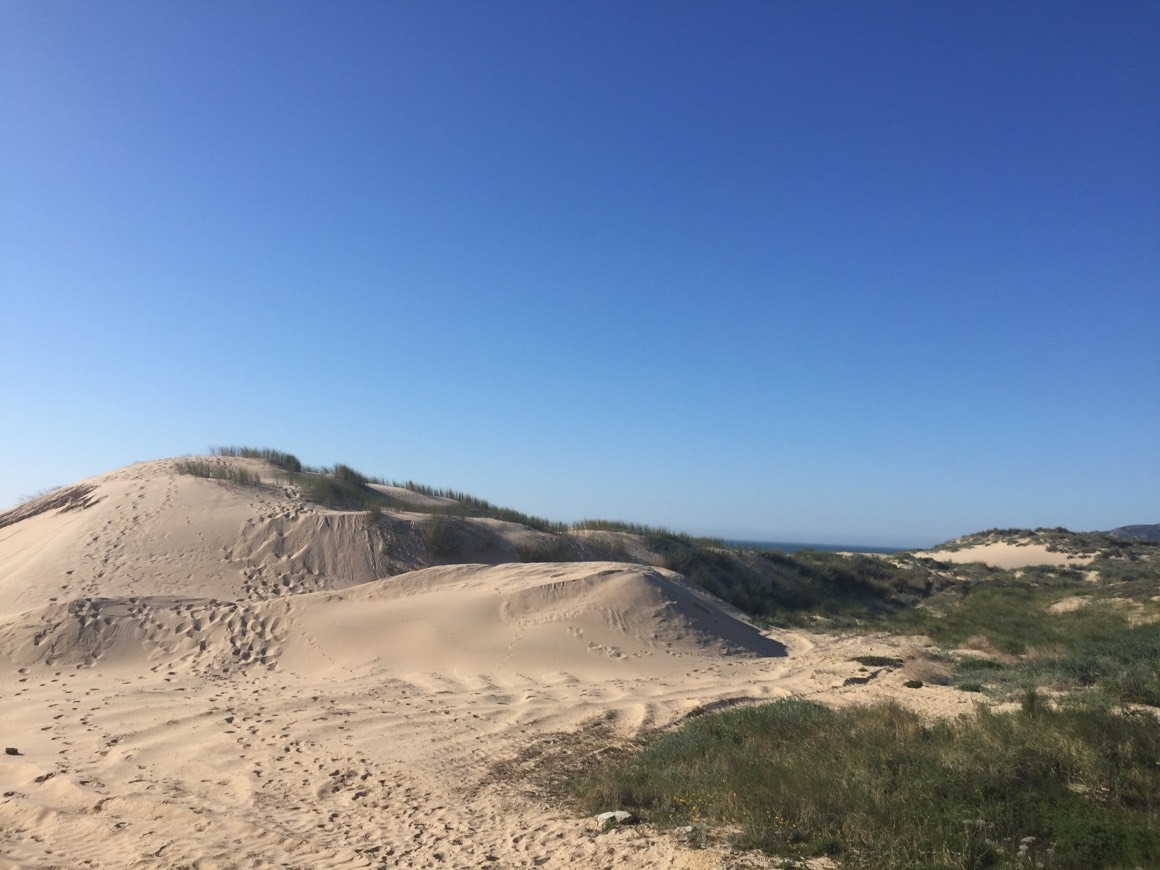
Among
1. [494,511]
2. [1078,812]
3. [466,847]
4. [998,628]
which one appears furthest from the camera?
[494,511]

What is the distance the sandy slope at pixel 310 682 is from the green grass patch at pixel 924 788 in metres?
0.76

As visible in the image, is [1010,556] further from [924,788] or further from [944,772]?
[924,788]

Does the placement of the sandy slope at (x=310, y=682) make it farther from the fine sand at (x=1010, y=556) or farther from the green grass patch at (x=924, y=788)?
the fine sand at (x=1010, y=556)

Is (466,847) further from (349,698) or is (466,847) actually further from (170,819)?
(349,698)

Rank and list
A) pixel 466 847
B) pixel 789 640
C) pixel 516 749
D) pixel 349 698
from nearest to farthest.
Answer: pixel 466 847
pixel 516 749
pixel 349 698
pixel 789 640

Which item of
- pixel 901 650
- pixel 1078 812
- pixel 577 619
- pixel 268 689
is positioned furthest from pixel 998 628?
pixel 268 689

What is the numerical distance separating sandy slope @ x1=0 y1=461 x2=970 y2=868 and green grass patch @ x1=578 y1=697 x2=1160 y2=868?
0.76 m

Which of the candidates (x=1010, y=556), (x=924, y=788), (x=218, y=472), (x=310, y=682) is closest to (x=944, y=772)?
(x=924, y=788)

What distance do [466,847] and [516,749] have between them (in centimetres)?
267

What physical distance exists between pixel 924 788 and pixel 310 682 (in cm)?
901

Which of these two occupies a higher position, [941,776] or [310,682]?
[941,776]

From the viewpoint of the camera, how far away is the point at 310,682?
11453 mm

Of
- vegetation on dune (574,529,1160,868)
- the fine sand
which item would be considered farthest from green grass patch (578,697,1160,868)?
the fine sand

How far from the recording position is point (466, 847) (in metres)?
5.68
